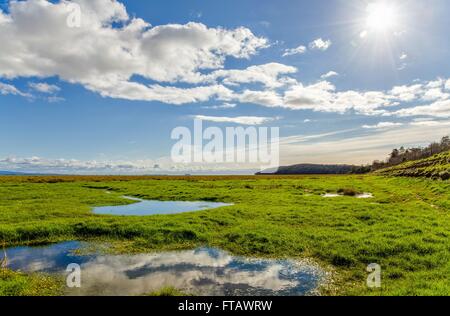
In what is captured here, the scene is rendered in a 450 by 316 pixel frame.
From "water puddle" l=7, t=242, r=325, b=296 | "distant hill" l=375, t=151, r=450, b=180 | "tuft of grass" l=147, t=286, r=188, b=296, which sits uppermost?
"distant hill" l=375, t=151, r=450, b=180

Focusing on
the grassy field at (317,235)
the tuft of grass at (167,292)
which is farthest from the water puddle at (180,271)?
the grassy field at (317,235)

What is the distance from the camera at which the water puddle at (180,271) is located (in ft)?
36.7

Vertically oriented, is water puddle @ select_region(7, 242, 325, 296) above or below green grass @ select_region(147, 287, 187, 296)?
below

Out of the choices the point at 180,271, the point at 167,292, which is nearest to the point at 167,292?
the point at 167,292

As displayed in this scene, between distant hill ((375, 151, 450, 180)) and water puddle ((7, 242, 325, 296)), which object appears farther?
distant hill ((375, 151, 450, 180))

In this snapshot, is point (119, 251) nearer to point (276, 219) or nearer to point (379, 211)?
point (276, 219)

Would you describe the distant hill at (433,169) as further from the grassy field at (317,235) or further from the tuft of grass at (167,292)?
the tuft of grass at (167,292)

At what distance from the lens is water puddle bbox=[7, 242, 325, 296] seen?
1118cm

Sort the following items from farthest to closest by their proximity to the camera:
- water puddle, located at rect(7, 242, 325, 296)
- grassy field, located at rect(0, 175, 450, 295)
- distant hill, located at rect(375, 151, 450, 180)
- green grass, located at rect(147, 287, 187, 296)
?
distant hill, located at rect(375, 151, 450, 180)
grassy field, located at rect(0, 175, 450, 295)
water puddle, located at rect(7, 242, 325, 296)
green grass, located at rect(147, 287, 187, 296)

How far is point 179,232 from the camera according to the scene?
1869 centimetres

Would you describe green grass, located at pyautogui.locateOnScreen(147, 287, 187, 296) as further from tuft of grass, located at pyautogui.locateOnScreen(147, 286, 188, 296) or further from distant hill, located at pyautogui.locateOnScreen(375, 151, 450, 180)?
distant hill, located at pyautogui.locateOnScreen(375, 151, 450, 180)

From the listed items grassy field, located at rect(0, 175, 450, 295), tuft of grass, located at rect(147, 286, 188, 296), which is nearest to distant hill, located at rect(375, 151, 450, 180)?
grassy field, located at rect(0, 175, 450, 295)
